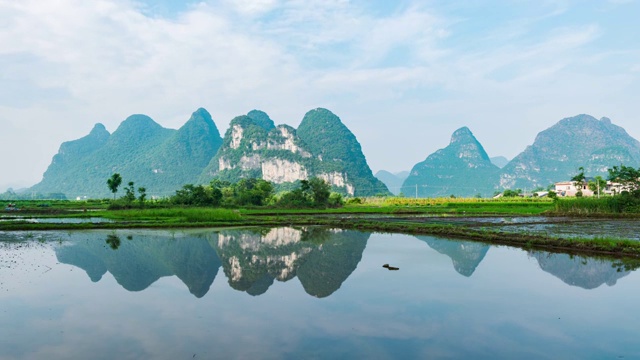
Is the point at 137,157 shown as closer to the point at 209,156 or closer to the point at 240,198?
the point at 209,156

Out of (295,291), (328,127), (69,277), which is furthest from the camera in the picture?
(328,127)

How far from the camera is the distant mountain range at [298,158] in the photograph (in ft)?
404

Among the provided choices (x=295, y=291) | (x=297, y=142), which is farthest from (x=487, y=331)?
(x=297, y=142)

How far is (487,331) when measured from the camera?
6062mm

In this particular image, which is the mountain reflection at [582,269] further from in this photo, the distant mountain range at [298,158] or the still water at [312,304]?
the distant mountain range at [298,158]

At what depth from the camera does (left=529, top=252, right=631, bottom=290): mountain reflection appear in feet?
30.6

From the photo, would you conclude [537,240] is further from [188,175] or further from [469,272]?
[188,175]

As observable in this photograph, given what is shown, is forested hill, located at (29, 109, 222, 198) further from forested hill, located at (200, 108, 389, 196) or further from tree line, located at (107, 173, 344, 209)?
tree line, located at (107, 173, 344, 209)

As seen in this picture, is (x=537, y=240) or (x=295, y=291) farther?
(x=537, y=240)

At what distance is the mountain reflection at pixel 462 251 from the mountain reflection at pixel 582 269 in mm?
1697

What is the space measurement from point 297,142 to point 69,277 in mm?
113731

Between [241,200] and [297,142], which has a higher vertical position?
[297,142]

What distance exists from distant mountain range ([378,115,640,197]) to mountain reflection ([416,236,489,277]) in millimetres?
142248

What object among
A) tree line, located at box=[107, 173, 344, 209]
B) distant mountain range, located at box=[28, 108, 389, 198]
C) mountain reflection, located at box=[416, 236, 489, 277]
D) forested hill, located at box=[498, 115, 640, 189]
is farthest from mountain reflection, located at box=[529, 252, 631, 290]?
forested hill, located at box=[498, 115, 640, 189]
